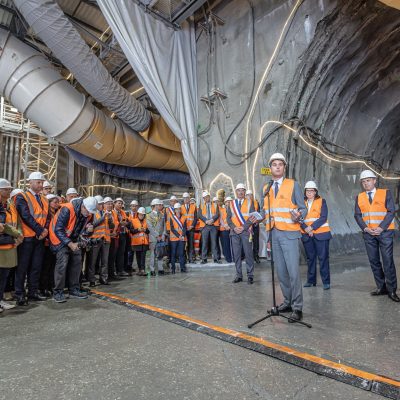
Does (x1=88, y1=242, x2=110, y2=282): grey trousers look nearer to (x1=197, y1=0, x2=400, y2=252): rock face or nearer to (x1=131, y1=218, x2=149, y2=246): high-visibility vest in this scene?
(x1=131, y1=218, x2=149, y2=246): high-visibility vest

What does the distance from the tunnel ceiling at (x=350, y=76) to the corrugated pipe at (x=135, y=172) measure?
Answer: 532cm

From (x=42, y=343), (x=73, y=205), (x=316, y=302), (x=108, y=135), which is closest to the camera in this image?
(x=42, y=343)

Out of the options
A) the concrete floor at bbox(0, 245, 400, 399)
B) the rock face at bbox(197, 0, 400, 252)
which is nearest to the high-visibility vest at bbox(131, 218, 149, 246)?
the concrete floor at bbox(0, 245, 400, 399)

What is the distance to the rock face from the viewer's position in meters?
6.96

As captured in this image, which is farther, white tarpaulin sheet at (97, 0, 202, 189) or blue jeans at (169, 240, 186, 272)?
white tarpaulin sheet at (97, 0, 202, 189)

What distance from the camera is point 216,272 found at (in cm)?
627

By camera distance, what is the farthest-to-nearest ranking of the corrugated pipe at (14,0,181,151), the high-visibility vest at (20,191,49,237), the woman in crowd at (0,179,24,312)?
the corrugated pipe at (14,0,181,151) → the high-visibility vest at (20,191,49,237) → the woman in crowd at (0,179,24,312)

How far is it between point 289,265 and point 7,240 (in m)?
3.35

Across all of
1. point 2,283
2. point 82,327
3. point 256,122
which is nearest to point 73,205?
point 2,283

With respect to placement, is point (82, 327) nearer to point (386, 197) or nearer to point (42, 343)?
point (42, 343)

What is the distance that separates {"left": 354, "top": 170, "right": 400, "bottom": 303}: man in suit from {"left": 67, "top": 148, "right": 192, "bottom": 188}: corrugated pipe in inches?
316

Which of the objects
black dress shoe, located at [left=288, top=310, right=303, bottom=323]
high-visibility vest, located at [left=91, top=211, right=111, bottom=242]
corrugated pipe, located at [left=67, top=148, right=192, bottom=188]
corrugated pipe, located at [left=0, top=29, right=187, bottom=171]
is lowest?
black dress shoe, located at [left=288, top=310, right=303, bottom=323]

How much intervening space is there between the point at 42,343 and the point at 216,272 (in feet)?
13.4

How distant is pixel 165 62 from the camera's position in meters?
8.29
